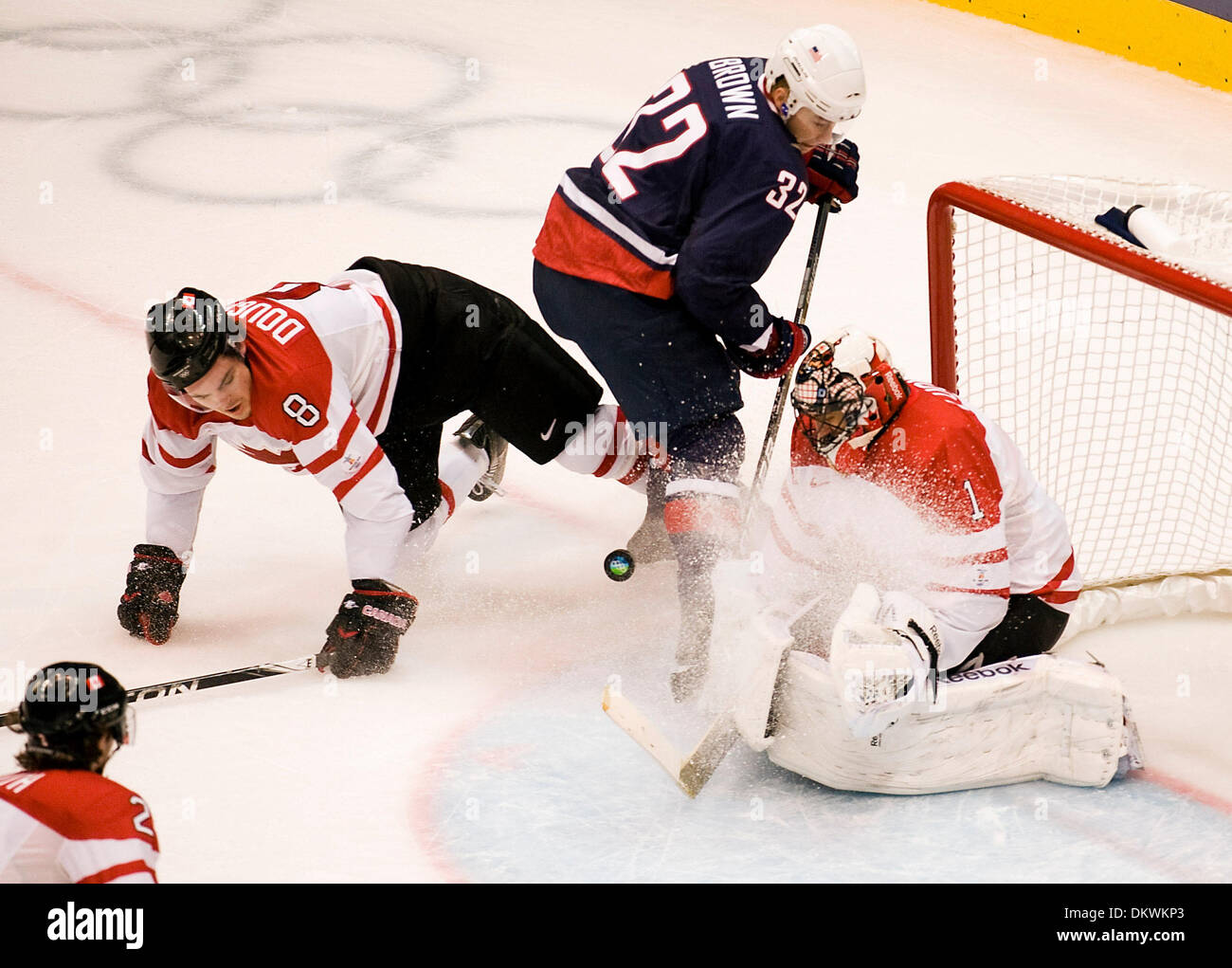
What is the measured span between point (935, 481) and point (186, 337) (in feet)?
3.81

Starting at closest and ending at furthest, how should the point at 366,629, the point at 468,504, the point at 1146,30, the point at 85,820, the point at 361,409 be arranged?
1. the point at 85,820
2. the point at 366,629
3. the point at 361,409
4. the point at 468,504
5. the point at 1146,30

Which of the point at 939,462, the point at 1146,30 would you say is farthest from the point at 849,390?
the point at 1146,30

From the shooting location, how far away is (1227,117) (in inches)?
193

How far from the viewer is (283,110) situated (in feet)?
16.5

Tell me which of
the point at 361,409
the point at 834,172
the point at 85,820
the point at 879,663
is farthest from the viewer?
the point at 834,172

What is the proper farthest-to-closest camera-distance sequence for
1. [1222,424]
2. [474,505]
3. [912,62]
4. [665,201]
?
[912,62], [474,505], [1222,424], [665,201]

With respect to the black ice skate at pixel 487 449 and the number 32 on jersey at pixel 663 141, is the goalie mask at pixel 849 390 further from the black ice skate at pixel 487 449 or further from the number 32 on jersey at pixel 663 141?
the black ice skate at pixel 487 449

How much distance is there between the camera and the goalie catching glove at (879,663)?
200cm

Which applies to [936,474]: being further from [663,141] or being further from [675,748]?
[663,141]

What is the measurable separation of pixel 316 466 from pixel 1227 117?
3860mm

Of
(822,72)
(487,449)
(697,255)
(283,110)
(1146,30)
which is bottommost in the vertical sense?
(487,449)

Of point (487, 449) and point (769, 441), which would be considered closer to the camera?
point (769, 441)
